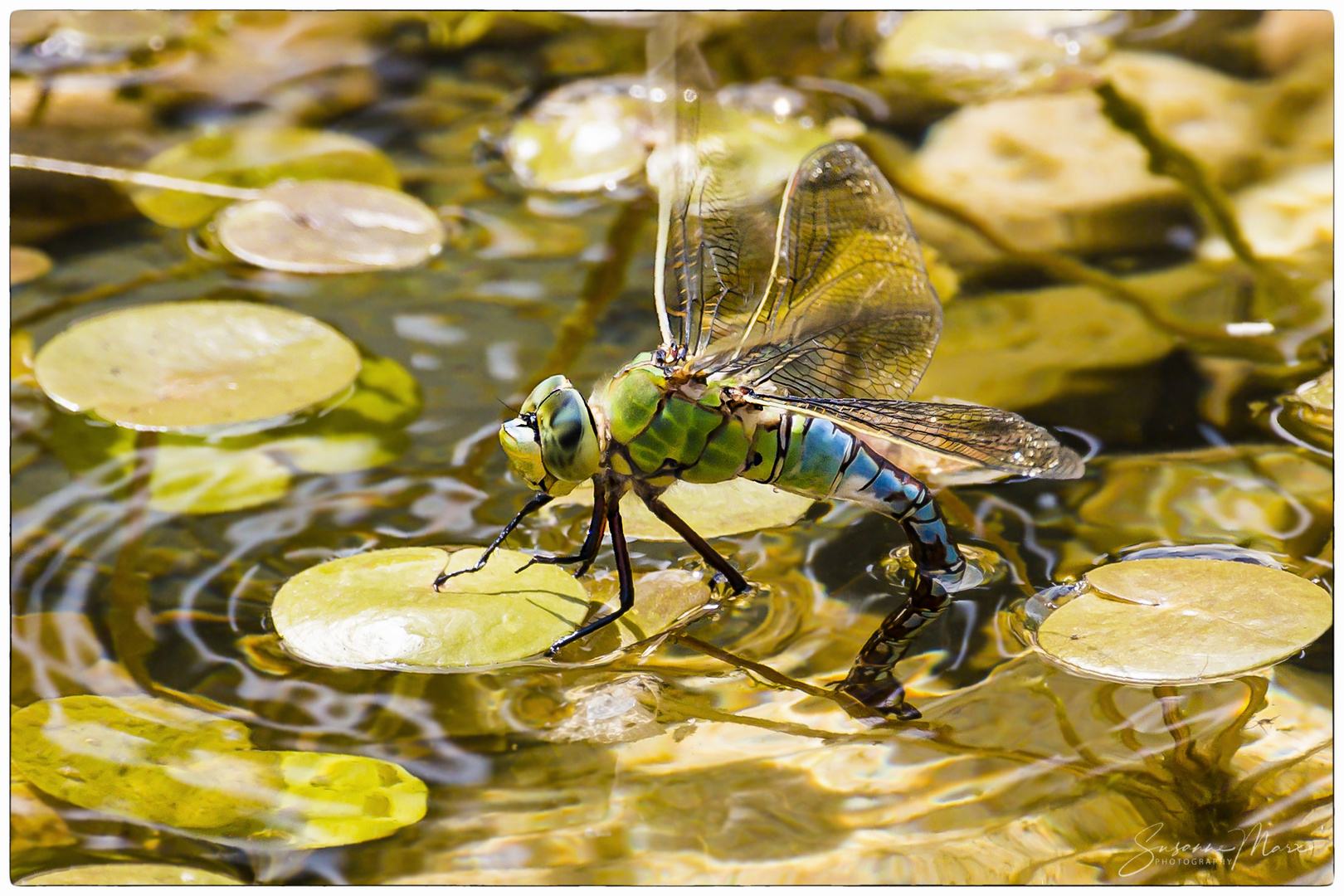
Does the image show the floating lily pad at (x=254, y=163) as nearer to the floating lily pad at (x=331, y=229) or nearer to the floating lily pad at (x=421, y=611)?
the floating lily pad at (x=331, y=229)

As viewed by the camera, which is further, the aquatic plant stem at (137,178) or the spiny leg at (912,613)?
the aquatic plant stem at (137,178)

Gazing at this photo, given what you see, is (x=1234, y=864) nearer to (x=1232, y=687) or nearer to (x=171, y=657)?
(x=1232, y=687)

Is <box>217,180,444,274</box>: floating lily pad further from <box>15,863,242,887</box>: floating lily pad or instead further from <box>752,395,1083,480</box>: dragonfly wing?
<box>15,863,242,887</box>: floating lily pad

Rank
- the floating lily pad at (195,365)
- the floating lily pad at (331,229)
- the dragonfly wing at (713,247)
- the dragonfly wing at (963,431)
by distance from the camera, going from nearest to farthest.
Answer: the dragonfly wing at (963,431), the dragonfly wing at (713,247), the floating lily pad at (195,365), the floating lily pad at (331,229)

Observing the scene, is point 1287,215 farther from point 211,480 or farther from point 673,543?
point 211,480

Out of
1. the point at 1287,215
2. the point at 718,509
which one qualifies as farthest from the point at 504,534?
the point at 1287,215

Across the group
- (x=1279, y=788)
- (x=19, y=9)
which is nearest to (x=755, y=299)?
(x=1279, y=788)

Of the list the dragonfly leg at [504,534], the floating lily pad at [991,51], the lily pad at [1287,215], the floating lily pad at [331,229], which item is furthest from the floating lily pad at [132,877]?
the floating lily pad at [991,51]
